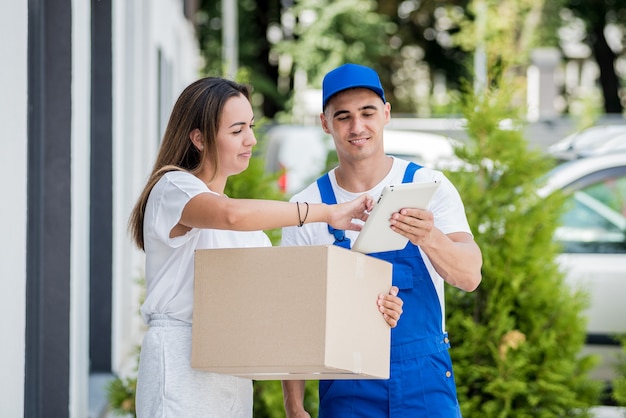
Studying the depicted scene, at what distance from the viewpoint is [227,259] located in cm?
270

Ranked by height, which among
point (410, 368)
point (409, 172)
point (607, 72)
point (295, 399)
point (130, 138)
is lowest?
point (295, 399)

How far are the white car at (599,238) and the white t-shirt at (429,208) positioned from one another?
4441 mm

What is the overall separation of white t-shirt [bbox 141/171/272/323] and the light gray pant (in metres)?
0.05

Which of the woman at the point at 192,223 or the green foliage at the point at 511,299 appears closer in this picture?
the woman at the point at 192,223

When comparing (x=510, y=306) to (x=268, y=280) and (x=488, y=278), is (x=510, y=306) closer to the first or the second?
(x=488, y=278)

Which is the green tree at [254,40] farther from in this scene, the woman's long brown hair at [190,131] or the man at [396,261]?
the woman's long brown hair at [190,131]

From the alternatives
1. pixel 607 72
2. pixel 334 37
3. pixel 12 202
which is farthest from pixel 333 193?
pixel 607 72

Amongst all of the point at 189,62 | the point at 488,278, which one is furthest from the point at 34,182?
the point at 189,62

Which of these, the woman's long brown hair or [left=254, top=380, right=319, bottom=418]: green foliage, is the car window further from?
the woman's long brown hair

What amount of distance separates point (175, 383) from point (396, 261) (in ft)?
2.59

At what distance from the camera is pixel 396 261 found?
3137 millimetres

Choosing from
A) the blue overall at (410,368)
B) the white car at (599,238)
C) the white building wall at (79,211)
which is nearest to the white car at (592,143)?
the white car at (599,238)

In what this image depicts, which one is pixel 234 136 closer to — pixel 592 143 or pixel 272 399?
pixel 272 399

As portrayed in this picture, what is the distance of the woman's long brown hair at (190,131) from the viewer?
9.27ft
